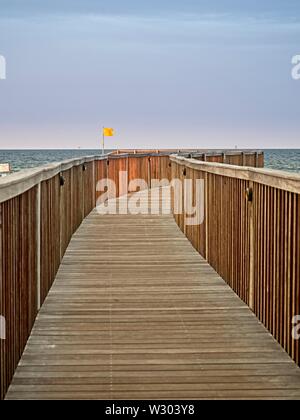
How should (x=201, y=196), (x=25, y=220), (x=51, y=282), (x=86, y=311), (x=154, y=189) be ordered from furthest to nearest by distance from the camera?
(x=154, y=189) < (x=201, y=196) < (x=51, y=282) < (x=86, y=311) < (x=25, y=220)

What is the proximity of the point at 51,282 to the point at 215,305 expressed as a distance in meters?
1.83

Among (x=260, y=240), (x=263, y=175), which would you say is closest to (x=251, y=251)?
(x=260, y=240)

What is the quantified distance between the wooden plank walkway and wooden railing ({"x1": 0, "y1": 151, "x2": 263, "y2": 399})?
0.60 feet

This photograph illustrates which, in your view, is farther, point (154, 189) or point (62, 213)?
point (154, 189)

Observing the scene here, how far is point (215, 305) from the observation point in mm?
6605

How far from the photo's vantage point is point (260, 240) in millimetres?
6078

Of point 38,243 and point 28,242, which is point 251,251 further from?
point 28,242

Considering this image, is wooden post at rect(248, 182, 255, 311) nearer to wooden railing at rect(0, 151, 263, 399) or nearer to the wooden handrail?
the wooden handrail

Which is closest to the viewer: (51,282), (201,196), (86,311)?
(86,311)

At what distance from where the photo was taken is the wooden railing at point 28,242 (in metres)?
4.46

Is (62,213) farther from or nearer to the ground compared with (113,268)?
farther from the ground

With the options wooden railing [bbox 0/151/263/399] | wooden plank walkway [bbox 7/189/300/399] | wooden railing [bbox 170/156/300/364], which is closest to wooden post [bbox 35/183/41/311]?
wooden railing [bbox 0/151/263/399]
